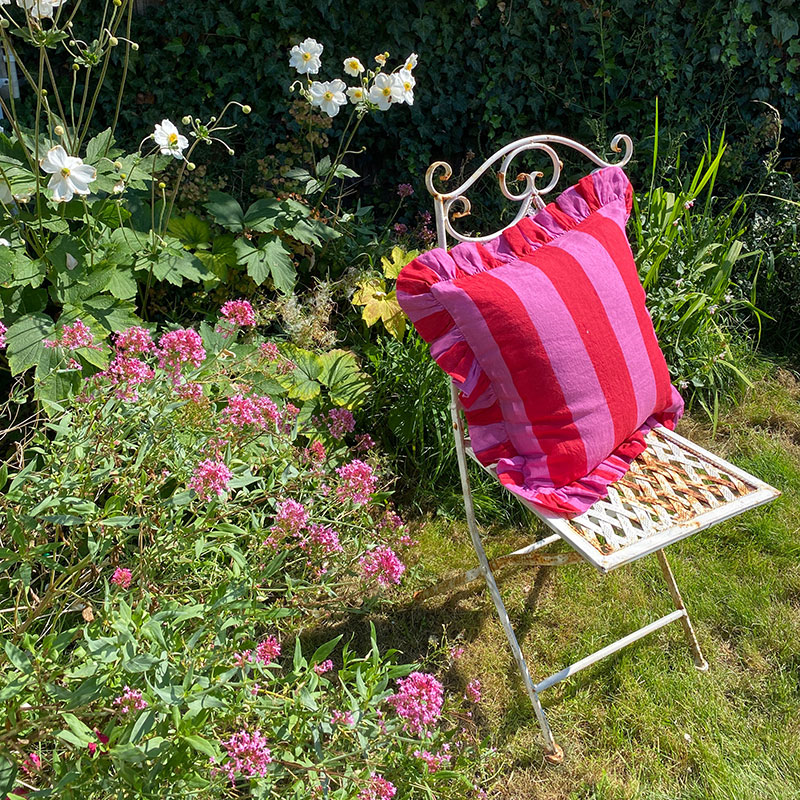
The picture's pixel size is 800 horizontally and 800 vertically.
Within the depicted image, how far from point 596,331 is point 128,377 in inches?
45.1

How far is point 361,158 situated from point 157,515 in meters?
2.58

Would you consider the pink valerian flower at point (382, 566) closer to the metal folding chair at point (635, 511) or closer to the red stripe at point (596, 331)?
the metal folding chair at point (635, 511)

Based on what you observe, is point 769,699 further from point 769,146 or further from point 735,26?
point 735,26

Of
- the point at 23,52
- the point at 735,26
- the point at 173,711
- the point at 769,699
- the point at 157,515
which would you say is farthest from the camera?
the point at 735,26

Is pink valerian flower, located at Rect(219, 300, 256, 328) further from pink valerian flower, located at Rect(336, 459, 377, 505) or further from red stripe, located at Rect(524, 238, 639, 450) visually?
red stripe, located at Rect(524, 238, 639, 450)

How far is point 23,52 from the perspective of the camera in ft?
10.6

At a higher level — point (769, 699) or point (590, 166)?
point (590, 166)

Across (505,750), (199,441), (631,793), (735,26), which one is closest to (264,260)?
(199,441)

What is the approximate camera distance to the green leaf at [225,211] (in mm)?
2736

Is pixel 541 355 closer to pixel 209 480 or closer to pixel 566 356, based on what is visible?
pixel 566 356

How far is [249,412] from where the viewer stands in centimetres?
169

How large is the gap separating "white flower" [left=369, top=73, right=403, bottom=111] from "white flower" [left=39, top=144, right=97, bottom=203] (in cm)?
99

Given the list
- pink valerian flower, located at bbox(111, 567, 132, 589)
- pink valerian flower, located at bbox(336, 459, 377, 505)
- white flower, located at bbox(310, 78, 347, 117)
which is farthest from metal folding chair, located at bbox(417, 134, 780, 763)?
pink valerian flower, located at bbox(111, 567, 132, 589)

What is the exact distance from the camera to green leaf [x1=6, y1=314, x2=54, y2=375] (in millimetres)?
2139
